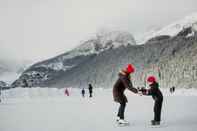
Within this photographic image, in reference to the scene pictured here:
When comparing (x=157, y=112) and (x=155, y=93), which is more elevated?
(x=155, y=93)

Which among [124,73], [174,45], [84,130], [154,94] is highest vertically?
[174,45]

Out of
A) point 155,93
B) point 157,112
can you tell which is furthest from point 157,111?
point 155,93

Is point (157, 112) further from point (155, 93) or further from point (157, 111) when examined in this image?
point (155, 93)

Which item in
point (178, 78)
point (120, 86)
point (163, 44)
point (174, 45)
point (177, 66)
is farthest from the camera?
point (163, 44)

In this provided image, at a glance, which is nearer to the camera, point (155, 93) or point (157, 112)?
point (157, 112)

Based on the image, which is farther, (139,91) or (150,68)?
(150,68)

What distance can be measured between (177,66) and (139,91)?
435ft

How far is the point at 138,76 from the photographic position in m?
150

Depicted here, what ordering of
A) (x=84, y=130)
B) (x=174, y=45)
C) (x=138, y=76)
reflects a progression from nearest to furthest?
(x=84, y=130), (x=138, y=76), (x=174, y=45)

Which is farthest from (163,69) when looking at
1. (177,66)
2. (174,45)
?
(174,45)

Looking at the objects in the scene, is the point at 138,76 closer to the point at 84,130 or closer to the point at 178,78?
the point at 178,78

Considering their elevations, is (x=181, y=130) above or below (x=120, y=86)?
below

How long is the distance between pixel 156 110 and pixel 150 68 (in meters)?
154

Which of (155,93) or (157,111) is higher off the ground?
(155,93)
